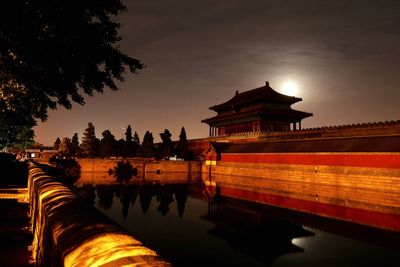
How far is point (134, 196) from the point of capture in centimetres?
2880

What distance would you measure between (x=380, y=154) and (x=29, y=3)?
26.1m

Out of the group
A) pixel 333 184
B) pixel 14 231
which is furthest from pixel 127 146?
pixel 14 231

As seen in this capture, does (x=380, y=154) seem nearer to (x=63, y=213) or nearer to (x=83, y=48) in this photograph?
(x=83, y=48)

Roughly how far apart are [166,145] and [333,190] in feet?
121

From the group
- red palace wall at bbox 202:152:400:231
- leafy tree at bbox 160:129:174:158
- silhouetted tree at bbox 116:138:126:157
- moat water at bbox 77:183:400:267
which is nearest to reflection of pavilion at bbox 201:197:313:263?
moat water at bbox 77:183:400:267

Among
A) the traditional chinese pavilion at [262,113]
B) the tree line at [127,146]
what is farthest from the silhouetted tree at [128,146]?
the traditional chinese pavilion at [262,113]

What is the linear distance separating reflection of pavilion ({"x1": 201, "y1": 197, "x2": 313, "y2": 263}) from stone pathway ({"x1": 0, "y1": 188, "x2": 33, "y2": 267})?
8007mm

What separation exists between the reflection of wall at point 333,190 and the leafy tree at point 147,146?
25.6m

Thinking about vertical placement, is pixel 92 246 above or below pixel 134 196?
above

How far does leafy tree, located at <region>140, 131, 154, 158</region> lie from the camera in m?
61.2

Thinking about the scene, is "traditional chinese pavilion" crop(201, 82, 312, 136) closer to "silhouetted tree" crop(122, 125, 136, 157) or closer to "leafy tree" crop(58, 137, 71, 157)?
"silhouetted tree" crop(122, 125, 136, 157)

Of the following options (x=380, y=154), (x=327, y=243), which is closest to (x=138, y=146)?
(x=380, y=154)

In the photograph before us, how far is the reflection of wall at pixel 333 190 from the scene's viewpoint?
2084 cm

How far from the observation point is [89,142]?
6291 cm
